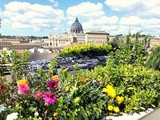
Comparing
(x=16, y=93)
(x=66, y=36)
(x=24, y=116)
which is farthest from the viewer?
(x=66, y=36)

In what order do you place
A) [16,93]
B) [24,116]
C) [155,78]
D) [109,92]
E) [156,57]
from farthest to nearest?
[156,57] < [155,78] < [109,92] < [16,93] < [24,116]

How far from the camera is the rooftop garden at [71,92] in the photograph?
7.32ft

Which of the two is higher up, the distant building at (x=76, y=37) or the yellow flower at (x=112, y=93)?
the yellow flower at (x=112, y=93)

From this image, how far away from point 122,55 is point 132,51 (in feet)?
1.05

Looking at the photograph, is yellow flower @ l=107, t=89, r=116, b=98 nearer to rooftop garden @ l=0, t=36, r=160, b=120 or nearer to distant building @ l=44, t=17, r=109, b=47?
rooftop garden @ l=0, t=36, r=160, b=120

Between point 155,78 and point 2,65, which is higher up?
point 2,65

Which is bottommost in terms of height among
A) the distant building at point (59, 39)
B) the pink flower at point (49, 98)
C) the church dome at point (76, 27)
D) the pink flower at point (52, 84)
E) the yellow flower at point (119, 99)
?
the distant building at point (59, 39)

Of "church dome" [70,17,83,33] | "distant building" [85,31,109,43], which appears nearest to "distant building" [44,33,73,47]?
"church dome" [70,17,83,33]

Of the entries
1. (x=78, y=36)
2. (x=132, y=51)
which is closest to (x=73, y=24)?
(x=78, y=36)

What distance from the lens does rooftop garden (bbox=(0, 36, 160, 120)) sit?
7.32 ft

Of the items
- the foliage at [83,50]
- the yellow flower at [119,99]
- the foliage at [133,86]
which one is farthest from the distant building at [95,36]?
the yellow flower at [119,99]

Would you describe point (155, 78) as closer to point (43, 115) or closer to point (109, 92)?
point (109, 92)

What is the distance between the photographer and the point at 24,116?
221 centimetres

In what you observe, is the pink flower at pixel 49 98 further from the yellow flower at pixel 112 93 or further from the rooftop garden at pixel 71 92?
the yellow flower at pixel 112 93
